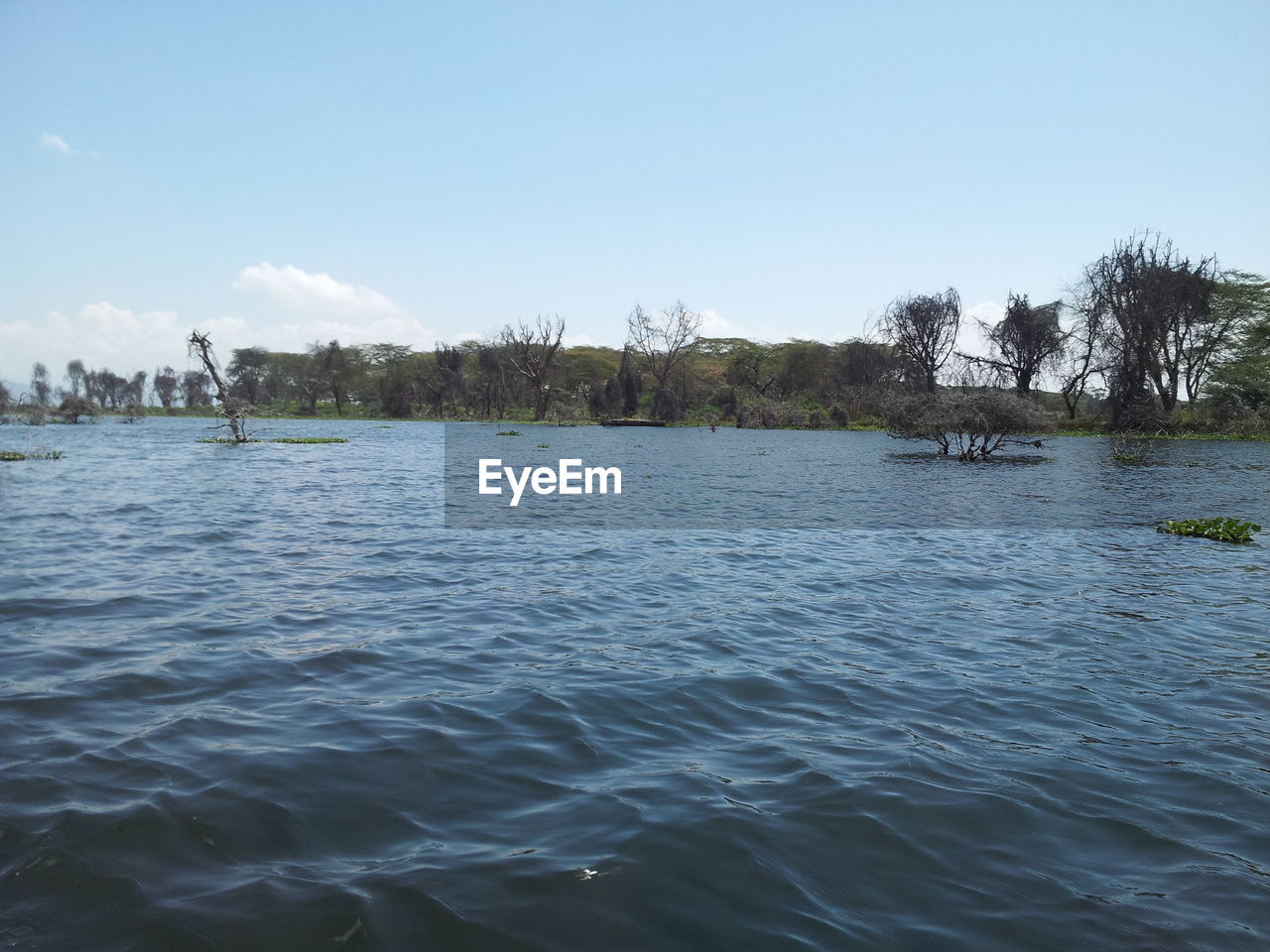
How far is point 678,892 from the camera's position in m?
3.50

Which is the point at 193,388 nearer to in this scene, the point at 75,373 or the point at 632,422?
the point at 75,373

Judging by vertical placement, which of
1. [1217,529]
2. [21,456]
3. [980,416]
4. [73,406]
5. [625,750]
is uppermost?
[73,406]

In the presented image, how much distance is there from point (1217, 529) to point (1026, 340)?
67.2 m

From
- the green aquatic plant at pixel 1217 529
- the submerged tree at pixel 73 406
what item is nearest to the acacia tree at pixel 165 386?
the submerged tree at pixel 73 406

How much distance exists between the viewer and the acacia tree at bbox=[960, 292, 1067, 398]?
238 ft

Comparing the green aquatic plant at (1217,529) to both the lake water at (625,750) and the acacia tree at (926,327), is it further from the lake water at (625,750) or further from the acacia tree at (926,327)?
the acacia tree at (926,327)

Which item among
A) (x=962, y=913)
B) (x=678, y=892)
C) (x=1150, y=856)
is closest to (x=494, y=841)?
(x=678, y=892)

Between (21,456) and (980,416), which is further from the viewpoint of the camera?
(980,416)

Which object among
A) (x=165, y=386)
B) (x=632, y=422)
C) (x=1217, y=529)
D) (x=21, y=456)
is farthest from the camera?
(x=165, y=386)

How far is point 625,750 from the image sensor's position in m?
5.11

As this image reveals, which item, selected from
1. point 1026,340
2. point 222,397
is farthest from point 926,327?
point 222,397

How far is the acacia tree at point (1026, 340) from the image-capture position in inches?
2857

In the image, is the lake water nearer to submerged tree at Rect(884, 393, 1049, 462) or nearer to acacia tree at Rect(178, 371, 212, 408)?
submerged tree at Rect(884, 393, 1049, 462)

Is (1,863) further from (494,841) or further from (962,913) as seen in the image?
(962,913)
